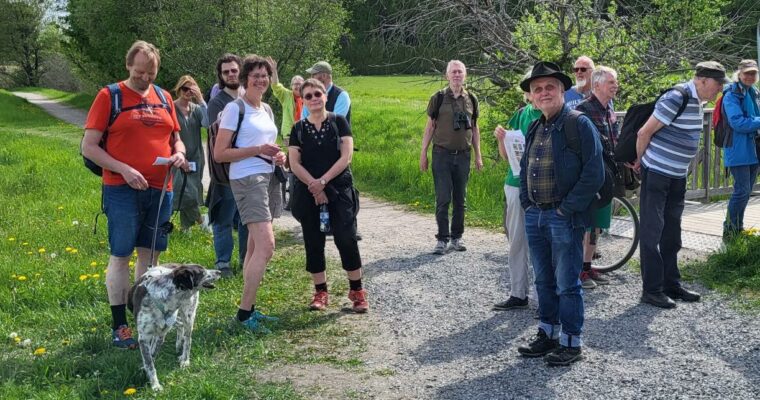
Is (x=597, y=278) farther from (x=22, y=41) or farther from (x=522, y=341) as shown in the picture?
(x=22, y=41)

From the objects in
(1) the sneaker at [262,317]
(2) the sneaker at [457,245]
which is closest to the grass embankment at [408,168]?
(2) the sneaker at [457,245]

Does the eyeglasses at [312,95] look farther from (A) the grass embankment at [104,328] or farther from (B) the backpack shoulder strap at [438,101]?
(B) the backpack shoulder strap at [438,101]

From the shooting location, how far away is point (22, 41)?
238 ft

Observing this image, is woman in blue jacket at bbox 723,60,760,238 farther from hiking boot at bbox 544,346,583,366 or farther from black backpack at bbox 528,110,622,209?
Answer: hiking boot at bbox 544,346,583,366

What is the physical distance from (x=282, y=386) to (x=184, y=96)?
4.43m

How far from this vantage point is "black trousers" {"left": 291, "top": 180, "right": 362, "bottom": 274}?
20.3 ft

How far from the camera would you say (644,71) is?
38.2 feet

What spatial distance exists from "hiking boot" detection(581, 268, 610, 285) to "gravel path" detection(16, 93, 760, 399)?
0.08 meters

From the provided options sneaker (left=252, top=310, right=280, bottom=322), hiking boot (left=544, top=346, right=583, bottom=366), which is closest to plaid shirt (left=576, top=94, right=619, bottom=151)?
hiking boot (left=544, top=346, right=583, bottom=366)

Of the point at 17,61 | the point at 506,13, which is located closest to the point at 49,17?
the point at 17,61

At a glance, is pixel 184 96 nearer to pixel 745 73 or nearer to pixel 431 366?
pixel 431 366

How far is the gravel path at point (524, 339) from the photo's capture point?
4.65 metres

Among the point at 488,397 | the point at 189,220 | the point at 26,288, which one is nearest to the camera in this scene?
the point at 488,397

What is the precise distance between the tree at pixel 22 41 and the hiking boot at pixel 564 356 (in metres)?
73.2
